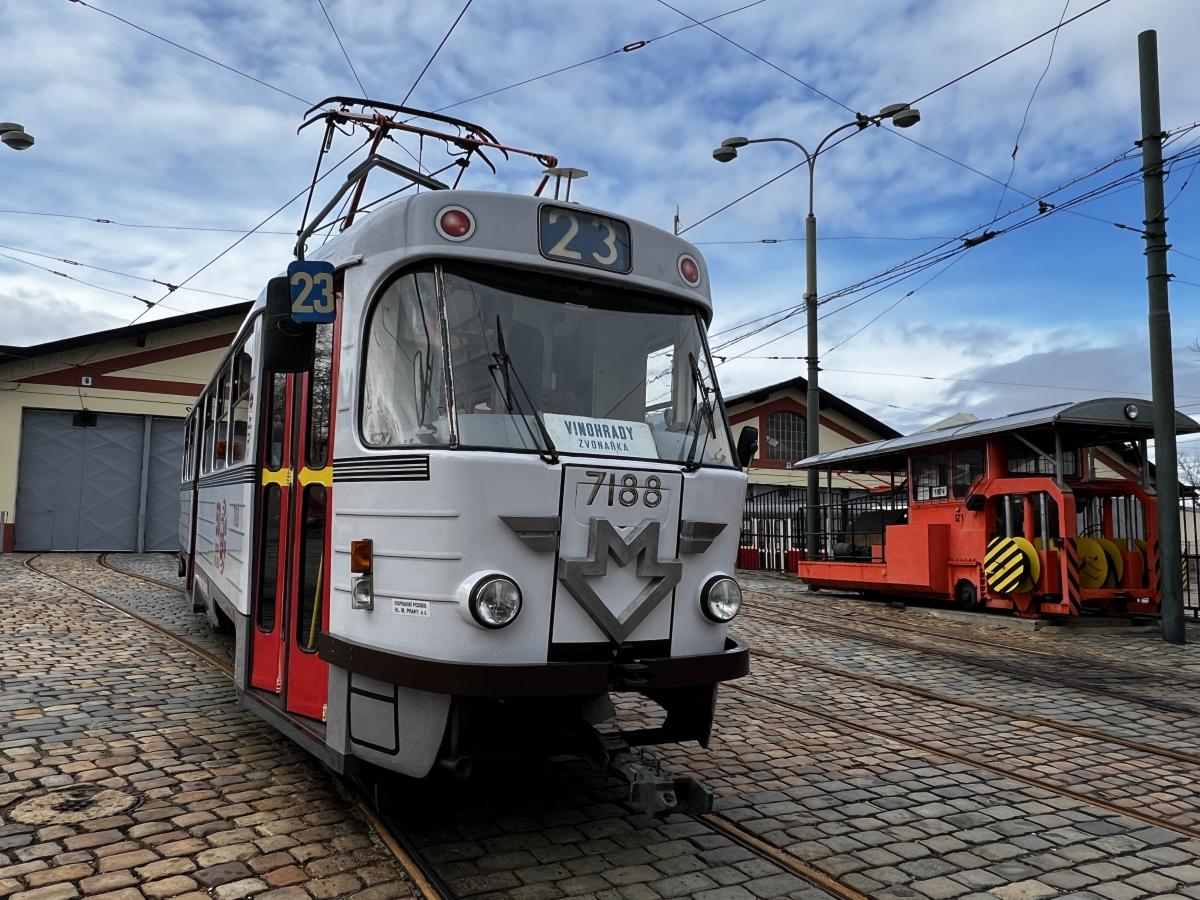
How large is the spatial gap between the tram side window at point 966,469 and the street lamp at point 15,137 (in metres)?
14.5

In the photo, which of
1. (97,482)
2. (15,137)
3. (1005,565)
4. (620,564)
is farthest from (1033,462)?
(97,482)

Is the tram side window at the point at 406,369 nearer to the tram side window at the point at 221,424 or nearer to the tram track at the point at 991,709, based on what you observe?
the tram side window at the point at 221,424

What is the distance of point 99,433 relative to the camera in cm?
2647

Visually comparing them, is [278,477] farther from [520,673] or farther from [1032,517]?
[1032,517]

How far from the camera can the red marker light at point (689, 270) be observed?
4.98 meters

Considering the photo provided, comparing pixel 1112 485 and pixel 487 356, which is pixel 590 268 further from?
pixel 1112 485

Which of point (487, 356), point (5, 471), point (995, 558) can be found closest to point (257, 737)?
point (487, 356)

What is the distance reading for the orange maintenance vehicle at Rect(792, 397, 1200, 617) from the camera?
13242 mm

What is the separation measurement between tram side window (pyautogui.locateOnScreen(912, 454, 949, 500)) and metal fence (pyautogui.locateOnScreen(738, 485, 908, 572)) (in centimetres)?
109

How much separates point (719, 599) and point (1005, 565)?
34.6 ft

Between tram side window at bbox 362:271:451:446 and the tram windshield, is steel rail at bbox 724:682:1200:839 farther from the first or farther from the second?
tram side window at bbox 362:271:451:446

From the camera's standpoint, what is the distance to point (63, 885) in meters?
3.72

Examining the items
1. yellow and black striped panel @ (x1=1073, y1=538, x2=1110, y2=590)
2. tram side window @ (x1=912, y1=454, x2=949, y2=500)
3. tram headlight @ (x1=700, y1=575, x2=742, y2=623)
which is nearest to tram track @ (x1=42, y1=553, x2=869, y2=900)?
tram headlight @ (x1=700, y1=575, x2=742, y2=623)

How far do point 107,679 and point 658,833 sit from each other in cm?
548
